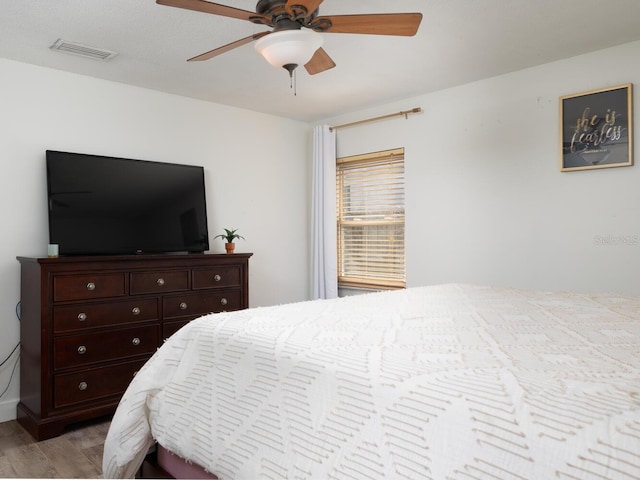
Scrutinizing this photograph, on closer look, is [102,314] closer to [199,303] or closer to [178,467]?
[199,303]

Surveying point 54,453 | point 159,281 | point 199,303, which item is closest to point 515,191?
point 199,303

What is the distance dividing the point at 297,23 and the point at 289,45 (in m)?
0.11

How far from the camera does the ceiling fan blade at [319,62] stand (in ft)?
7.60

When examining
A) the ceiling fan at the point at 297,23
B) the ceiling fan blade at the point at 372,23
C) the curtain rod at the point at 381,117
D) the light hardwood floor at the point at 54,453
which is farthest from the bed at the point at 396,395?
the curtain rod at the point at 381,117

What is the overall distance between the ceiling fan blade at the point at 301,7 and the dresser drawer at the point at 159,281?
2.04 meters

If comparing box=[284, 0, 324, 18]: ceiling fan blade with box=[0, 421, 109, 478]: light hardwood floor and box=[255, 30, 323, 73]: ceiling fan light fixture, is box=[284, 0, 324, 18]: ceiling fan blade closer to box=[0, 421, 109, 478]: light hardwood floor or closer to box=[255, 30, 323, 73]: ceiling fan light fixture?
box=[255, 30, 323, 73]: ceiling fan light fixture

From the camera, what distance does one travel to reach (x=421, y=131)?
4.04 meters

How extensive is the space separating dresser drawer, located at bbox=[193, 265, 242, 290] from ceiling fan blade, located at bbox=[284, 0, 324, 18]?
6.94ft

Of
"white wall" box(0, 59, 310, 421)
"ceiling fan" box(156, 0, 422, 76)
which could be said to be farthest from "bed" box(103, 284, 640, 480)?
"white wall" box(0, 59, 310, 421)

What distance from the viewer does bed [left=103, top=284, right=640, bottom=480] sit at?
0.77m

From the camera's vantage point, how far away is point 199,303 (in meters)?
3.48

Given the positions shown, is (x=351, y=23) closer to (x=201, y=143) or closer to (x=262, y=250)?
(x=201, y=143)

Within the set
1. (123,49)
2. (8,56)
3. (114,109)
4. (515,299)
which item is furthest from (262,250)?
(515,299)

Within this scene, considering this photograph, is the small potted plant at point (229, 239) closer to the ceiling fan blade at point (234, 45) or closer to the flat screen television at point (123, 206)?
the flat screen television at point (123, 206)
